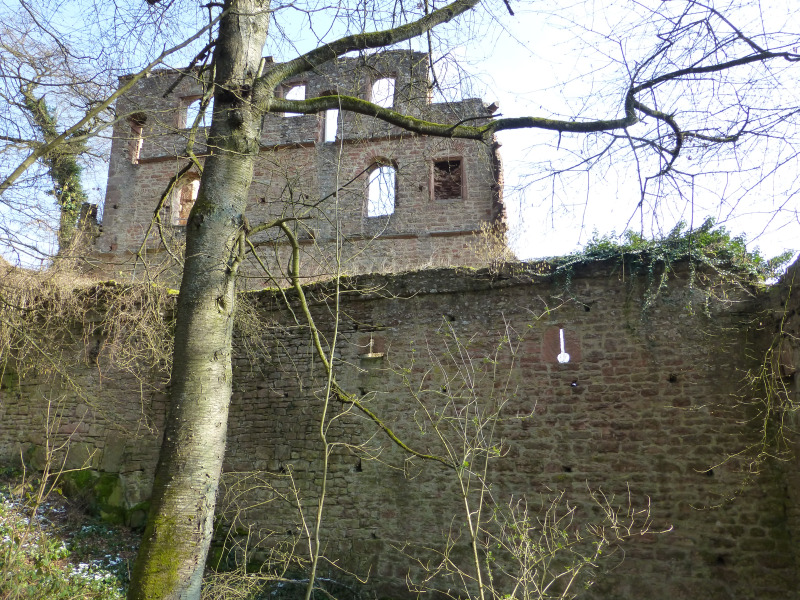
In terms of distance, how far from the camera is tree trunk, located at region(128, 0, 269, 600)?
12.8ft

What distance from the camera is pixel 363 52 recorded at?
5.15 meters

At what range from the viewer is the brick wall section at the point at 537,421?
20.8 feet

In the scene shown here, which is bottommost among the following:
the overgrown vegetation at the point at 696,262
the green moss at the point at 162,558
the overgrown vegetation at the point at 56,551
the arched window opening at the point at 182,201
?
the overgrown vegetation at the point at 56,551

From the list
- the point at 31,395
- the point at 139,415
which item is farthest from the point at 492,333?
the point at 31,395

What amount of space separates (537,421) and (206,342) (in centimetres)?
422

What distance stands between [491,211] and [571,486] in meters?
8.75

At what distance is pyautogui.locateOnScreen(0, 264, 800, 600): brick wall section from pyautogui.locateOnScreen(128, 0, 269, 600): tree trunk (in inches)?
91.4

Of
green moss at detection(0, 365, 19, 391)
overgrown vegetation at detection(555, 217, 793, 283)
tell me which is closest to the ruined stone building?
green moss at detection(0, 365, 19, 391)

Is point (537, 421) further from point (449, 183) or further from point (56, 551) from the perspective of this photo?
point (449, 183)

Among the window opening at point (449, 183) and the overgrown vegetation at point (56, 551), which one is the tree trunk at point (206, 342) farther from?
the window opening at point (449, 183)

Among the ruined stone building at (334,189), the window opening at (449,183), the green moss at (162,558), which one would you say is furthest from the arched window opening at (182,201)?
the green moss at (162,558)

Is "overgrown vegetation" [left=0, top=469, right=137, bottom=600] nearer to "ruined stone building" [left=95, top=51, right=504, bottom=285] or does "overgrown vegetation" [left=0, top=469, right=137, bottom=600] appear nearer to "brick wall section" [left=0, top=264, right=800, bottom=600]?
"brick wall section" [left=0, top=264, right=800, bottom=600]

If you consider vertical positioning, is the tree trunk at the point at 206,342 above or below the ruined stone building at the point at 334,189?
below

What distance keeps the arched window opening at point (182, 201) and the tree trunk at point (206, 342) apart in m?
11.1
